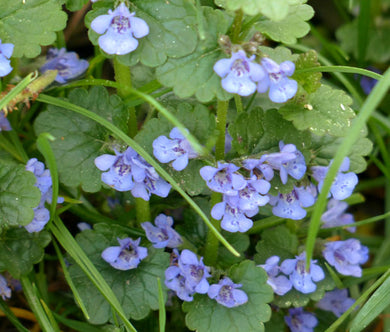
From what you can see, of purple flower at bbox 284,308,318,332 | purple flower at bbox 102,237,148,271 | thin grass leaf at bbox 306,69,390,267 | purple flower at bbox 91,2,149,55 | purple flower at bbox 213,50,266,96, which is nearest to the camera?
thin grass leaf at bbox 306,69,390,267

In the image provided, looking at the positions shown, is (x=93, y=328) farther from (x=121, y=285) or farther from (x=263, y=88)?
(x=263, y=88)

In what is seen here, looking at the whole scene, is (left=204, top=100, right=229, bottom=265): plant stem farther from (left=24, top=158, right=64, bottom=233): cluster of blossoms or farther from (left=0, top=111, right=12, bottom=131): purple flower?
(left=0, top=111, right=12, bottom=131): purple flower

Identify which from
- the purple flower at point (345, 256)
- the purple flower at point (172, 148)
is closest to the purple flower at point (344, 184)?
the purple flower at point (345, 256)

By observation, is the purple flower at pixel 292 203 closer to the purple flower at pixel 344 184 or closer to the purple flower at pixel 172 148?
the purple flower at pixel 344 184

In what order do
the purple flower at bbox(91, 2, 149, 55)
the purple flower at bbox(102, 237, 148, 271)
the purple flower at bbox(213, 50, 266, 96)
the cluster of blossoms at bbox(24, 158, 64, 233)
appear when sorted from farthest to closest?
the purple flower at bbox(102, 237, 148, 271), the cluster of blossoms at bbox(24, 158, 64, 233), the purple flower at bbox(91, 2, 149, 55), the purple flower at bbox(213, 50, 266, 96)

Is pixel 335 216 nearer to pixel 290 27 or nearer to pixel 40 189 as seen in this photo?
pixel 290 27

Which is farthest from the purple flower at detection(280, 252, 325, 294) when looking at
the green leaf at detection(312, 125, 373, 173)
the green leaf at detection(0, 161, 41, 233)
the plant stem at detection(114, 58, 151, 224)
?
the green leaf at detection(0, 161, 41, 233)

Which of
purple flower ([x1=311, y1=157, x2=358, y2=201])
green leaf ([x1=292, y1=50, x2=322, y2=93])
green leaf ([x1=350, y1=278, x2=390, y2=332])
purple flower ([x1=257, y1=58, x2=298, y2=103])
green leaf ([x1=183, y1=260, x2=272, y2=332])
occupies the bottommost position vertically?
green leaf ([x1=183, y1=260, x2=272, y2=332])

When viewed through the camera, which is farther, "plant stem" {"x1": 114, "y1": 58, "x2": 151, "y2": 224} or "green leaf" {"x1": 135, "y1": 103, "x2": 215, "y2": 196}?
"plant stem" {"x1": 114, "y1": 58, "x2": 151, "y2": 224}
